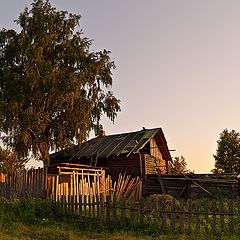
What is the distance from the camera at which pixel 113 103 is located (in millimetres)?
29516

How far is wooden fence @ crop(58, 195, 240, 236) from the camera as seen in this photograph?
11.0 meters

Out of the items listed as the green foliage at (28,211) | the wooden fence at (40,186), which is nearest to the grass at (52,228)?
the green foliage at (28,211)

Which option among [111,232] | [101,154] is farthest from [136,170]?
[111,232]

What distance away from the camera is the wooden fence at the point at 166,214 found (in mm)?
10977

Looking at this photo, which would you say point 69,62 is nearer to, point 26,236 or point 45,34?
point 45,34

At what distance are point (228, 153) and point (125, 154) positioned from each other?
2590 cm

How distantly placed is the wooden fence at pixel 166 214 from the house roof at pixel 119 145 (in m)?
13.8

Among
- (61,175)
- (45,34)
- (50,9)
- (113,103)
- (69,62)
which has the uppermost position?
(50,9)

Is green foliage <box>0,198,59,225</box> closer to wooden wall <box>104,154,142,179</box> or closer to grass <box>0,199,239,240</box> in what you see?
grass <box>0,199,239,240</box>

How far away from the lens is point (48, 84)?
25906 mm

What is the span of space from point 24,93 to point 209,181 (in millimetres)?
13645

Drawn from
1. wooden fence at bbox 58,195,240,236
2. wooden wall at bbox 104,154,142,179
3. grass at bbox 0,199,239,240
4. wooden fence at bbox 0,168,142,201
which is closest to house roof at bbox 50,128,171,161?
wooden wall at bbox 104,154,142,179

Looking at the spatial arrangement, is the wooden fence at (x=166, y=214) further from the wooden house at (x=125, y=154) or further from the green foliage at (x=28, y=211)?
the wooden house at (x=125, y=154)

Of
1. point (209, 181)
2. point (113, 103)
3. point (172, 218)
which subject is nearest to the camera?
point (172, 218)
